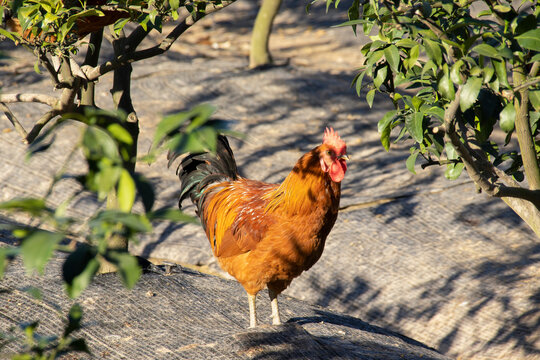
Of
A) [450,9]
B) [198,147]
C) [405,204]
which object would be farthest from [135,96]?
[198,147]

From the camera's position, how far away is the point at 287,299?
3.82 m

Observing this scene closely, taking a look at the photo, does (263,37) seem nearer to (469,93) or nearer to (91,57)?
(91,57)

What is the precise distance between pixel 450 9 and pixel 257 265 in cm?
167

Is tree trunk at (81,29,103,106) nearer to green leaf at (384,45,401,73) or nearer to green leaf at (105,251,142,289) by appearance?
green leaf at (384,45,401,73)

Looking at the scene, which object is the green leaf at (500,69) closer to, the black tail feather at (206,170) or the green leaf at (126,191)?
the green leaf at (126,191)

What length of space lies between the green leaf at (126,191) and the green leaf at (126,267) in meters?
0.06

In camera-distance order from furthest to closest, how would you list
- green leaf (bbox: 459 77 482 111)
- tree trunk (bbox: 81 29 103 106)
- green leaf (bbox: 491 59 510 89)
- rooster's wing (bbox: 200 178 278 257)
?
tree trunk (bbox: 81 29 103 106), rooster's wing (bbox: 200 178 278 257), green leaf (bbox: 491 59 510 89), green leaf (bbox: 459 77 482 111)

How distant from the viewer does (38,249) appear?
2.06ft

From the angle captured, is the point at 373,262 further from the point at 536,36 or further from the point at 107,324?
the point at 536,36

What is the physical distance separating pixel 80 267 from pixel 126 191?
11cm

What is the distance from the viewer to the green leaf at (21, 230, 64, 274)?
62 centimetres

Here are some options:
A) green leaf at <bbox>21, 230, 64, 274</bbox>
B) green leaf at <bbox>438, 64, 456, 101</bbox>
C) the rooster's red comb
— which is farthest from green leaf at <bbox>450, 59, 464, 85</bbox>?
the rooster's red comb

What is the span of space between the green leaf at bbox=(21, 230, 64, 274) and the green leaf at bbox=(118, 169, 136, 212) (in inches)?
3.4

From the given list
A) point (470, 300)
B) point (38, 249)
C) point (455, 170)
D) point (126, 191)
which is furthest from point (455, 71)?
point (470, 300)
